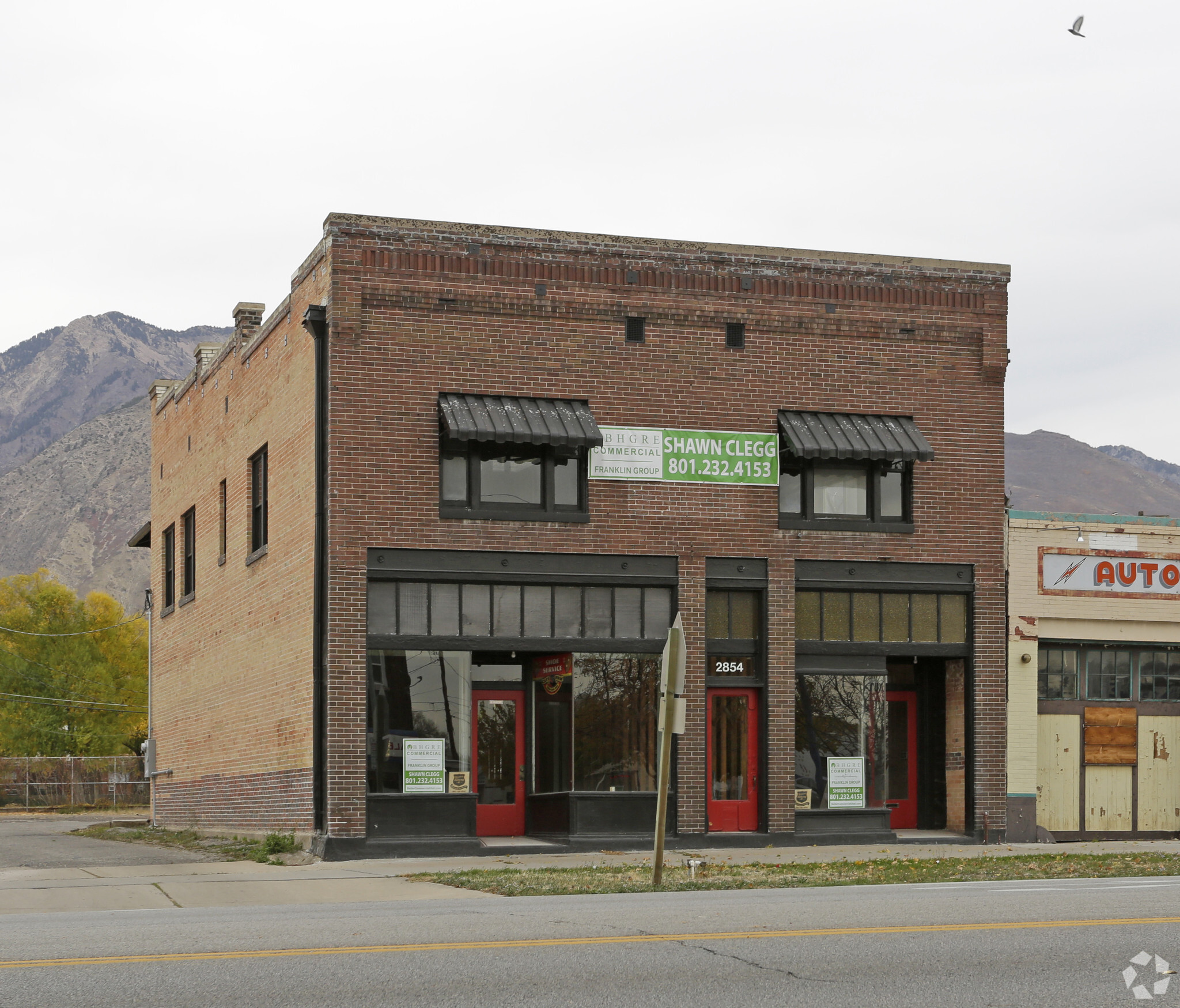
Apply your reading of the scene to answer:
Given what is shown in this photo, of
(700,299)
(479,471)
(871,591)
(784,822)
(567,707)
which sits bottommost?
(784,822)

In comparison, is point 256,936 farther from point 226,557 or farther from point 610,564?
point 226,557

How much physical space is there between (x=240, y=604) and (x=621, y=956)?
1882 cm

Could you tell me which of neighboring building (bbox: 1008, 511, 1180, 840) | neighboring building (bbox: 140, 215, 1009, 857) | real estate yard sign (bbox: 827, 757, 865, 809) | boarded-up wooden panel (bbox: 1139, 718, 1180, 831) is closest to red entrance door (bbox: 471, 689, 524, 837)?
neighboring building (bbox: 140, 215, 1009, 857)

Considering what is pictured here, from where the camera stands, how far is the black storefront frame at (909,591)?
23906 millimetres

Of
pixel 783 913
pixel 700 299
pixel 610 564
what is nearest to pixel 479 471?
pixel 610 564

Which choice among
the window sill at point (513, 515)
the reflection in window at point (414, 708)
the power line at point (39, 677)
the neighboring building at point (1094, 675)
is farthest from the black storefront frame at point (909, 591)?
the power line at point (39, 677)

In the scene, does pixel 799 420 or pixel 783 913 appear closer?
pixel 783 913

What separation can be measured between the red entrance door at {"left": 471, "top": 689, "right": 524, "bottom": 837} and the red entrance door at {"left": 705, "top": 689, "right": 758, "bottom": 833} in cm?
288

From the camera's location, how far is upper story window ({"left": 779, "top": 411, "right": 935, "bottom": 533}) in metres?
23.7

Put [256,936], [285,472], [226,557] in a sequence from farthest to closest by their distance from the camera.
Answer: [226,557] < [285,472] < [256,936]

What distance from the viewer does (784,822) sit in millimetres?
23406

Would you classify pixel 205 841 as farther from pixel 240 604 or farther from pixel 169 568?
pixel 169 568

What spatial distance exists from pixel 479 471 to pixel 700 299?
438 centimetres

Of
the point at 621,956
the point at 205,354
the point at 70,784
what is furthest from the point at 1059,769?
the point at 70,784
